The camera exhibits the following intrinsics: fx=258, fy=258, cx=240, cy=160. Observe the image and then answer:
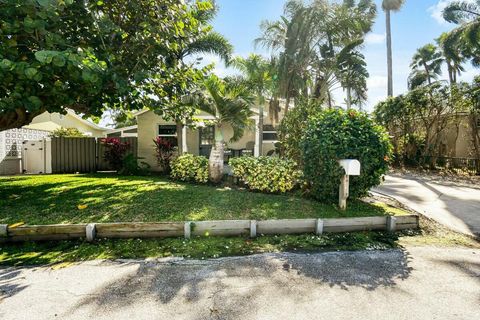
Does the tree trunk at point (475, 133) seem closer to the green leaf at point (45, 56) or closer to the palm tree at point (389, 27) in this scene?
the palm tree at point (389, 27)

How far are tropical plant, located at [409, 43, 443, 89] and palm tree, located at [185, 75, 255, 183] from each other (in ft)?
79.0

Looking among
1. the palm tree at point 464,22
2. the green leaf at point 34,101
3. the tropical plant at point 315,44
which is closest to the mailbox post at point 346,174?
the green leaf at point 34,101

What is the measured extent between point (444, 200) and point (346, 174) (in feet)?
13.7

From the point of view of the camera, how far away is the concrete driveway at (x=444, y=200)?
5656 mm

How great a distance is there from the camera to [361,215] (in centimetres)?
552

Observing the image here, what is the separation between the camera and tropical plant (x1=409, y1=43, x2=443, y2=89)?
25.0m

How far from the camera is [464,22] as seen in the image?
14.1 meters

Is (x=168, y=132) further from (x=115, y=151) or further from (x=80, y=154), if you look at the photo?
(x=80, y=154)

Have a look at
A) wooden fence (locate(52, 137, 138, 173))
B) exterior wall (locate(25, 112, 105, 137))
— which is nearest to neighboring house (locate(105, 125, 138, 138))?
exterior wall (locate(25, 112, 105, 137))

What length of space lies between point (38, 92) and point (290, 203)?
5901 mm

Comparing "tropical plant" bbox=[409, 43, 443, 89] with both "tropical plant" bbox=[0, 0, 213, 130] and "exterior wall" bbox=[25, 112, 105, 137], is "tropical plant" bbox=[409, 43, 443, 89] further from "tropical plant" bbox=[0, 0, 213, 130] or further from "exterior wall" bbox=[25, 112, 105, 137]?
"exterior wall" bbox=[25, 112, 105, 137]

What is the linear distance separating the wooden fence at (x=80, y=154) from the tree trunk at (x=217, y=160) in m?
5.67

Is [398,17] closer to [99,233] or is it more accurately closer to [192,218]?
[192,218]

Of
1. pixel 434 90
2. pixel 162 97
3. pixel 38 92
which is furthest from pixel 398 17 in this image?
pixel 38 92
